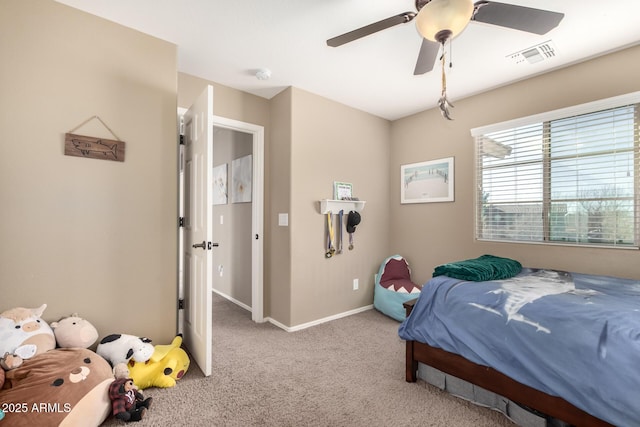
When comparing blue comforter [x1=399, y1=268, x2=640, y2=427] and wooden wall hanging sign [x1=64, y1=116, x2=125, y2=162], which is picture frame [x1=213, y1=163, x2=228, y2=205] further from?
blue comforter [x1=399, y1=268, x2=640, y2=427]

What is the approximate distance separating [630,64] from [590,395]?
2533 millimetres

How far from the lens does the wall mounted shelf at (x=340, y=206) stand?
3.21 meters

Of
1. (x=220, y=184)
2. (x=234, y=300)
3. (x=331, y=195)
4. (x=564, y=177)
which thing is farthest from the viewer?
(x=220, y=184)

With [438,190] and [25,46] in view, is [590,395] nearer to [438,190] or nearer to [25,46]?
[438,190]

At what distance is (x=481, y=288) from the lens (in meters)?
1.80

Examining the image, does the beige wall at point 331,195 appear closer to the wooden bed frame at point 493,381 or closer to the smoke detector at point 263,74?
the smoke detector at point 263,74

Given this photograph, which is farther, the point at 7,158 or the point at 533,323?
the point at 7,158

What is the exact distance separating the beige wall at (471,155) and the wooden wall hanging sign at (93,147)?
3.10 metres

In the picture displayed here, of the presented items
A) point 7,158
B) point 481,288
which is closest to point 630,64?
point 481,288

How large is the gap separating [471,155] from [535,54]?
1.05 m

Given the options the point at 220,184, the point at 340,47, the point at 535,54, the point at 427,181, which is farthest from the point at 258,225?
the point at 535,54

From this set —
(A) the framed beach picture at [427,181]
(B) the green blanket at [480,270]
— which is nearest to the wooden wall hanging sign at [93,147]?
(B) the green blanket at [480,270]

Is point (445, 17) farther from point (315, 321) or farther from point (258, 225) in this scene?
point (315, 321)

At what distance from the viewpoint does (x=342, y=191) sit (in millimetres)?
3438
